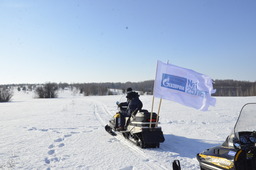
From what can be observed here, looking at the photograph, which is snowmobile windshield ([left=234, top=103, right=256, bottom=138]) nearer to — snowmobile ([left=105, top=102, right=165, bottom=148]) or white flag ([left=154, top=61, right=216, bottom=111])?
white flag ([left=154, top=61, right=216, bottom=111])

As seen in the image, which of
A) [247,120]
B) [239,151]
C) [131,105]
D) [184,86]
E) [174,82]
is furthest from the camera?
[131,105]

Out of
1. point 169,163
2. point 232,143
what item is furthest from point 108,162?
point 232,143

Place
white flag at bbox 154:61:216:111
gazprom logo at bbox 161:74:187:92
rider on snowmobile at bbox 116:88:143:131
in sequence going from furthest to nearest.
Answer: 1. rider on snowmobile at bbox 116:88:143:131
2. gazprom logo at bbox 161:74:187:92
3. white flag at bbox 154:61:216:111

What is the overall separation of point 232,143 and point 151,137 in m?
2.85

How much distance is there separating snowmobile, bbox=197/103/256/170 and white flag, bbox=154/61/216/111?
1.60 m

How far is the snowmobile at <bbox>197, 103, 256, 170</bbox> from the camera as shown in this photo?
279cm

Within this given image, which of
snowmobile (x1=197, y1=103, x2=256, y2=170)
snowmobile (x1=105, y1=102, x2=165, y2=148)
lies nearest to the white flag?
snowmobile (x1=105, y1=102, x2=165, y2=148)

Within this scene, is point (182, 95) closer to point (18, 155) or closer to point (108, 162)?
point (108, 162)

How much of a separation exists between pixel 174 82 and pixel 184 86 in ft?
1.02

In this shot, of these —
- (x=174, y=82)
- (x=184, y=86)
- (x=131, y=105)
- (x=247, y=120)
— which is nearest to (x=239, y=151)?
(x=247, y=120)

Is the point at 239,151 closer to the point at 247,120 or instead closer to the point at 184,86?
the point at 247,120

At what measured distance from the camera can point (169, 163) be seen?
4.61m

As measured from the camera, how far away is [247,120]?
360cm

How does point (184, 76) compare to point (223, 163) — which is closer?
point (223, 163)
